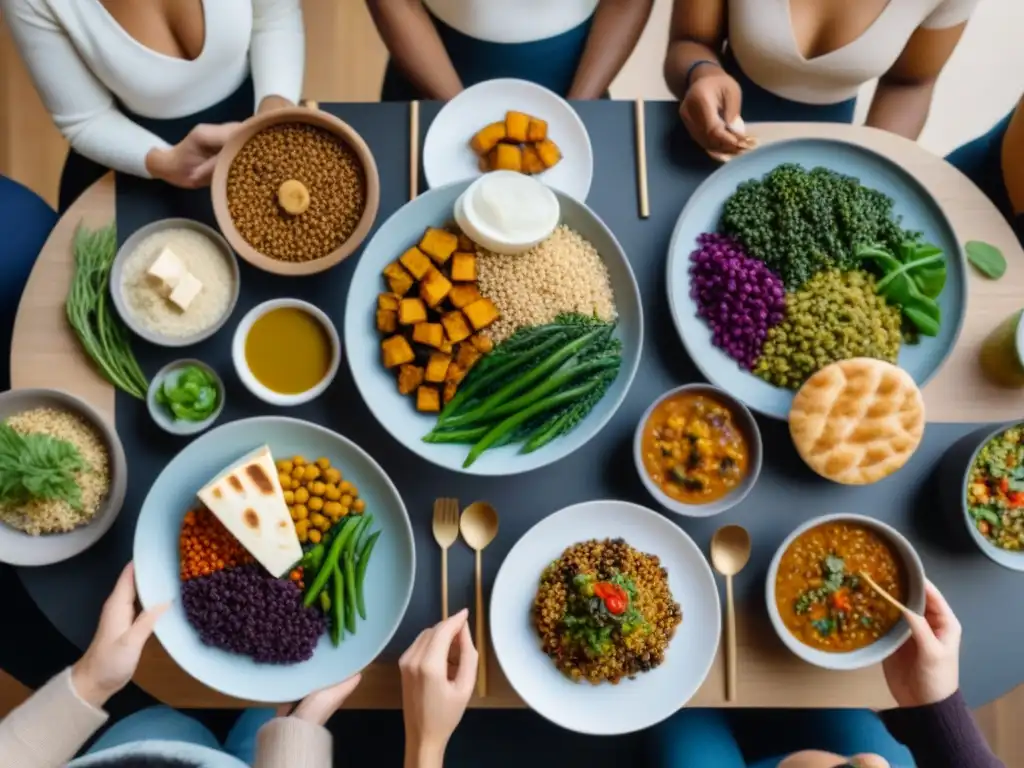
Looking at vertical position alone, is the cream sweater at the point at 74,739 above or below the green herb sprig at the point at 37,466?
below

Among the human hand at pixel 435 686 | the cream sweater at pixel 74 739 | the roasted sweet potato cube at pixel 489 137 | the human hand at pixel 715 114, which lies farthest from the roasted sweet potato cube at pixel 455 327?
the cream sweater at pixel 74 739

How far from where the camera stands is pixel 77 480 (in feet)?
4.30

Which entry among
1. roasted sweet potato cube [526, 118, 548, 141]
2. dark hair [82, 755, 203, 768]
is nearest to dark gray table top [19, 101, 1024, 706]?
dark hair [82, 755, 203, 768]

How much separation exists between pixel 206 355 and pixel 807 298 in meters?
1.07

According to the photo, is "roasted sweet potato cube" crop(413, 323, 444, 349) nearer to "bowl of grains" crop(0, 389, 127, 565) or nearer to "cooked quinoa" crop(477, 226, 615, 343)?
"cooked quinoa" crop(477, 226, 615, 343)

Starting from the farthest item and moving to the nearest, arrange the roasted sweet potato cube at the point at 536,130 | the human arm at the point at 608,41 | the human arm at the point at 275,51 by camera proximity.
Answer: the human arm at the point at 608,41
the human arm at the point at 275,51
the roasted sweet potato cube at the point at 536,130

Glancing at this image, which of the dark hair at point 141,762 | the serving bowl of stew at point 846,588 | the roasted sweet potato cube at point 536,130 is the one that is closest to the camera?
the dark hair at point 141,762

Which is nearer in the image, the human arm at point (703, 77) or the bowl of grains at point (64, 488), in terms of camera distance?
the bowl of grains at point (64, 488)

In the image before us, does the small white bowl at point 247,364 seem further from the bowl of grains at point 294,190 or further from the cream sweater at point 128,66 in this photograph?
the cream sweater at point 128,66

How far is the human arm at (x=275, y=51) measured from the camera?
1.56 m

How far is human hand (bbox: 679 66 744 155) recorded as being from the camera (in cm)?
144

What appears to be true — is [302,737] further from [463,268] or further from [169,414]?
[463,268]

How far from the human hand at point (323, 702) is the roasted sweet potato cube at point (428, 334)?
1.89 ft

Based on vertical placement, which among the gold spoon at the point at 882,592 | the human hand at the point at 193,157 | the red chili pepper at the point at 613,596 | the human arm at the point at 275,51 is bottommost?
the gold spoon at the point at 882,592
